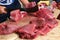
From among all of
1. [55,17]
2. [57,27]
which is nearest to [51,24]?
[57,27]

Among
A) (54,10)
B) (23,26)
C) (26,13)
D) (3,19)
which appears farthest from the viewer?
(54,10)

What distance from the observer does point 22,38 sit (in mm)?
1438

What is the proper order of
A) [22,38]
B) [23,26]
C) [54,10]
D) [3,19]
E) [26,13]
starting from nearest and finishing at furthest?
1. [22,38]
2. [23,26]
3. [3,19]
4. [26,13]
5. [54,10]

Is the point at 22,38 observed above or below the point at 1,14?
below

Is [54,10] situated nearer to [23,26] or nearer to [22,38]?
[23,26]

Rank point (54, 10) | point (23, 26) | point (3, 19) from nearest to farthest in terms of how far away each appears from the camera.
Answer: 1. point (23, 26)
2. point (3, 19)
3. point (54, 10)

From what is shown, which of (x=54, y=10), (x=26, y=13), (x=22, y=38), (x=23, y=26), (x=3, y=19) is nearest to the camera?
(x=22, y=38)

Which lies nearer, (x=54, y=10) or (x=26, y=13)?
(x=26, y=13)

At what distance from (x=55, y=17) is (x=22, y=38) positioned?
0.49 meters

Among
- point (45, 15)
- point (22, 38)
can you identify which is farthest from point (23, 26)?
point (45, 15)

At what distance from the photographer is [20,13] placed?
1770 millimetres

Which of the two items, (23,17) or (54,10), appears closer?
(23,17)

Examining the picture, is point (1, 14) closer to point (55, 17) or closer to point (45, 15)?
point (45, 15)

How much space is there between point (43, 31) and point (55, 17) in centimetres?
35
